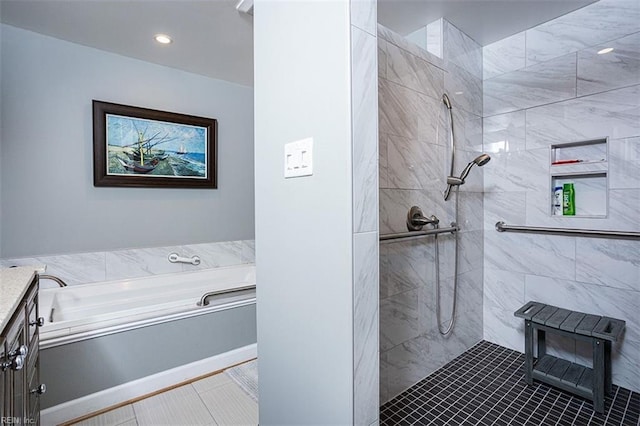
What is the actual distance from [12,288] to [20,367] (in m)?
0.30

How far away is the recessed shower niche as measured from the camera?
194cm

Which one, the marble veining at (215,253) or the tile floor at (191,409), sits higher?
the marble veining at (215,253)

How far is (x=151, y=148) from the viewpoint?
2689mm

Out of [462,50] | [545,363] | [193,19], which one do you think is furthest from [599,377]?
[193,19]

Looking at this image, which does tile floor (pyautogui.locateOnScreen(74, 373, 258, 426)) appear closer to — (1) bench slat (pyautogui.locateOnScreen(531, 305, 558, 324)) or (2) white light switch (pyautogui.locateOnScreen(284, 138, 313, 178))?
(2) white light switch (pyautogui.locateOnScreen(284, 138, 313, 178))

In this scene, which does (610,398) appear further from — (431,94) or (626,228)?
(431,94)

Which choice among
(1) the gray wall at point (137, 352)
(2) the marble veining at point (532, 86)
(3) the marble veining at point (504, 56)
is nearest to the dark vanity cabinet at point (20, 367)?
(1) the gray wall at point (137, 352)

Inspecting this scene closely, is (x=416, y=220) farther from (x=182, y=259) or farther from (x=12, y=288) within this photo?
(x=182, y=259)

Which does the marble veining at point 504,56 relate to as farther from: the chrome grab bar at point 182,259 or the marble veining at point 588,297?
the chrome grab bar at point 182,259

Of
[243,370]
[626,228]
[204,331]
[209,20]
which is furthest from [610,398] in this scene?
[209,20]

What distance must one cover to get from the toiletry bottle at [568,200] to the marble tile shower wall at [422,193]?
0.51m

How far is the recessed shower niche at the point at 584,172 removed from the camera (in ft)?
6.36

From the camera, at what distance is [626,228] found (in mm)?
1827

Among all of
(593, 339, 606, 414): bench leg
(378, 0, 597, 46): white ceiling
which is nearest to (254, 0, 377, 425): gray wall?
(378, 0, 597, 46): white ceiling
